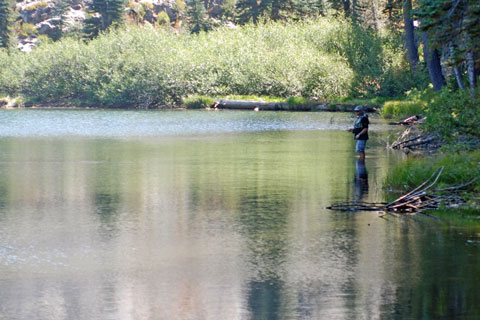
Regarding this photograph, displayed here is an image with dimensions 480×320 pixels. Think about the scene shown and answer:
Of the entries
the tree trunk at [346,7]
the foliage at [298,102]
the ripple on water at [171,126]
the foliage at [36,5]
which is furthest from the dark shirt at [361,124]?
the foliage at [36,5]

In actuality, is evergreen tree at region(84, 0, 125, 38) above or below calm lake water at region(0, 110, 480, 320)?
above

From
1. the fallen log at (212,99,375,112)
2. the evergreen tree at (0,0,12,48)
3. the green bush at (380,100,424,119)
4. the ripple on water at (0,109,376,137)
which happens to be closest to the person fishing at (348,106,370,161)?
the green bush at (380,100,424,119)

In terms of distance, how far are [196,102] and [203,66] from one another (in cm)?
443

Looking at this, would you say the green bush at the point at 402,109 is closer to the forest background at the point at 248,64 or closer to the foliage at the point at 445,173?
the forest background at the point at 248,64

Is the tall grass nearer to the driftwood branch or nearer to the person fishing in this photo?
the person fishing

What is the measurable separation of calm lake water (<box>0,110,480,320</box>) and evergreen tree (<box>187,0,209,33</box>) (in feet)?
240

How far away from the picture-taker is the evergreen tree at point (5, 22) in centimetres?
9538

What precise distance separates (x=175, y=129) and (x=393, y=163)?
62.0 feet

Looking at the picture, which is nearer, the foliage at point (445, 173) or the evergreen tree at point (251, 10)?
the foliage at point (445, 173)

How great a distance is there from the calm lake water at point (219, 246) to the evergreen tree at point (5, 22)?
254 ft

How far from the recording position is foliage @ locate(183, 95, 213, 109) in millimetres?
67188

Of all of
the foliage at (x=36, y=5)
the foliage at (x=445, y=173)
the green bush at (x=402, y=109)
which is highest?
the foliage at (x=36, y=5)

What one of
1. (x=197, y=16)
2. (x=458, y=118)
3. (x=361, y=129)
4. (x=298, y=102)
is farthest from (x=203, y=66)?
(x=458, y=118)

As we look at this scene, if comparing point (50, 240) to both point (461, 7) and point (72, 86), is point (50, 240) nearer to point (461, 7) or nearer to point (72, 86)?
point (461, 7)
